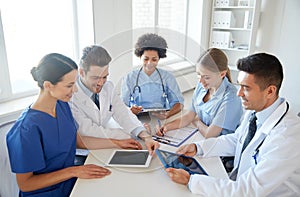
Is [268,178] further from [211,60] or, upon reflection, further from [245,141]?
[211,60]

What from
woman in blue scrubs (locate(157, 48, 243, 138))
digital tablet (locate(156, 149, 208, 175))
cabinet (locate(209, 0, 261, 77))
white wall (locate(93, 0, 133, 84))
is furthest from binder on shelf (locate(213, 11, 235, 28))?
digital tablet (locate(156, 149, 208, 175))

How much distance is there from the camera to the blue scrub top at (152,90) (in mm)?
1811

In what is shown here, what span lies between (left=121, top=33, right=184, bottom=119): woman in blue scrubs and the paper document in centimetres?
25

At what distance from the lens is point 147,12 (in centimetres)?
249

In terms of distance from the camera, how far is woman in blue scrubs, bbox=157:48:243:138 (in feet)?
4.69

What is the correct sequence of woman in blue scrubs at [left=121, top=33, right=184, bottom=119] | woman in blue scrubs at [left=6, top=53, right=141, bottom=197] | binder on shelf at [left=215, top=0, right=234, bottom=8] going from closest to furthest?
1. woman in blue scrubs at [left=6, top=53, right=141, bottom=197]
2. woman in blue scrubs at [left=121, top=33, right=184, bottom=119]
3. binder on shelf at [left=215, top=0, right=234, bottom=8]

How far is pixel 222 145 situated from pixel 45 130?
84cm

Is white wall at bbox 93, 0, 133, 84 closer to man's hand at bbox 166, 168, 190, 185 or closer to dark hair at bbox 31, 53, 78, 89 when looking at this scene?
dark hair at bbox 31, 53, 78, 89

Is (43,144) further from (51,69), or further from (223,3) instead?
(223,3)

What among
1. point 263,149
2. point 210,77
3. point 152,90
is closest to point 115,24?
point 152,90

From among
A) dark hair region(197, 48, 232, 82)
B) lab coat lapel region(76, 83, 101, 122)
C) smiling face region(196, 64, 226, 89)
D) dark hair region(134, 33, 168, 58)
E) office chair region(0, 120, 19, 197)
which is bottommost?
office chair region(0, 120, 19, 197)

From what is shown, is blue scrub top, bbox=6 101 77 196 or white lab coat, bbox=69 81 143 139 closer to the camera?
blue scrub top, bbox=6 101 77 196

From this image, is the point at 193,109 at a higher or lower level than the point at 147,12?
lower

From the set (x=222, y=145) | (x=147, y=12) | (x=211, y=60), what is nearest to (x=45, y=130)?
(x=222, y=145)
